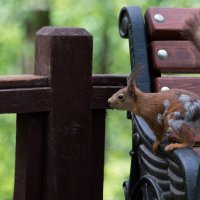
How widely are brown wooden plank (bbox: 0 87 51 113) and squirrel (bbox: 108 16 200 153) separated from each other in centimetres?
23

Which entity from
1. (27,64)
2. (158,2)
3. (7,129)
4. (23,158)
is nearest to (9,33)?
(27,64)

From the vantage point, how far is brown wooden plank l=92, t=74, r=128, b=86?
279 cm

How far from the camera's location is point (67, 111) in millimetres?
2680

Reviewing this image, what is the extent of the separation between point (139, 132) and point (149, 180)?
0.20m

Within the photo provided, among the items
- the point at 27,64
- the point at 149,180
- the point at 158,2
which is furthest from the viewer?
the point at 27,64

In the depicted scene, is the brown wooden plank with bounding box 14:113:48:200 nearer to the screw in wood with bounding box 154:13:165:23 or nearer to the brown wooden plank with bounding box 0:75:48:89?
the brown wooden plank with bounding box 0:75:48:89

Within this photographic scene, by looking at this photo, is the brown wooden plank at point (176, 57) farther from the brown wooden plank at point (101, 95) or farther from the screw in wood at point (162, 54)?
the brown wooden plank at point (101, 95)

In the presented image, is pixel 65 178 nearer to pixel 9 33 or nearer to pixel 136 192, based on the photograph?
pixel 136 192

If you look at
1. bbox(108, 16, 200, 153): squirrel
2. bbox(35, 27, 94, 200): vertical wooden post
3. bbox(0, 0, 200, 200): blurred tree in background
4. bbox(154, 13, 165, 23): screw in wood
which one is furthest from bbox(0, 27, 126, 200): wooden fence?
bbox(0, 0, 200, 200): blurred tree in background

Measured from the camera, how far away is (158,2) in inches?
268

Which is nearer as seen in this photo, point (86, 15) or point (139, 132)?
point (139, 132)

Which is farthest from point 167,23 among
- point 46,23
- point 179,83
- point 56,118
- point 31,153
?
point 46,23

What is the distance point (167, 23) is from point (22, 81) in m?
0.71

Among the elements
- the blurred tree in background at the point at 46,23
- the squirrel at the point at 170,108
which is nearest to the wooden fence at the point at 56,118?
the squirrel at the point at 170,108
